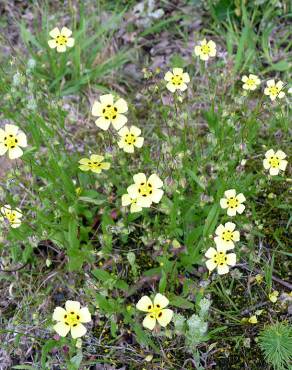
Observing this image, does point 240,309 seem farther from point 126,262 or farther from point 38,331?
point 38,331

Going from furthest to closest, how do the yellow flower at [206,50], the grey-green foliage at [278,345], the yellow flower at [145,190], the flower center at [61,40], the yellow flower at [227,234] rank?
the flower center at [61,40] < the yellow flower at [206,50] < the yellow flower at [227,234] < the grey-green foliage at [278,345] < the yellow flower at [145,190]

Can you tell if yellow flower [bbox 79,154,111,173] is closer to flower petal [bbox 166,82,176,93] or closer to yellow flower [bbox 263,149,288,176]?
flower petal [bbox 166,82,176,93]

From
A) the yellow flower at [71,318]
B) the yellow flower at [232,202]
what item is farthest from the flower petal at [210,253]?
the yellow flower at [71,318]

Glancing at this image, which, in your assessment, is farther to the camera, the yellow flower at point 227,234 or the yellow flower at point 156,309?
the yellow flower at point 227,234

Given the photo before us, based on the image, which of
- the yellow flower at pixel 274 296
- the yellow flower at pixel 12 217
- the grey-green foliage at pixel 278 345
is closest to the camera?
the grey-green foliage at pixel 278 345

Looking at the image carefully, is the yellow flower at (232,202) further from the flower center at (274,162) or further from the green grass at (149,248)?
the flower center at (274,162)

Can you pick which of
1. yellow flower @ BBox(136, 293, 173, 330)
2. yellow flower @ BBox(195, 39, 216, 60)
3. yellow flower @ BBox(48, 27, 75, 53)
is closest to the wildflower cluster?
yellow flower @ BBox(136, 293, 173, 330)
